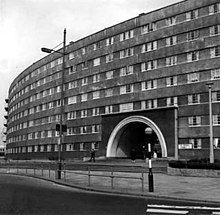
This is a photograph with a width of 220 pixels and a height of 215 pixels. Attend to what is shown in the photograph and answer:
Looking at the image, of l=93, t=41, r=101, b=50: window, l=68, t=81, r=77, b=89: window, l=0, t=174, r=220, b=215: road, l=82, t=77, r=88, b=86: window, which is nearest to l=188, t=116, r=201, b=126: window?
l=93, t=41, r=101, b=50: window

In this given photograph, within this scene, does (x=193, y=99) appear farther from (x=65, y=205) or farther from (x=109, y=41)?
(x=65, y=205)

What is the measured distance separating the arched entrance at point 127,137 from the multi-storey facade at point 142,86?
14cm

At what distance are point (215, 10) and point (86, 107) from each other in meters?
26.6

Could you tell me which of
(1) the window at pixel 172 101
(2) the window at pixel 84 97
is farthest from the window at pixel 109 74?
(1) the window at pixel 172 101

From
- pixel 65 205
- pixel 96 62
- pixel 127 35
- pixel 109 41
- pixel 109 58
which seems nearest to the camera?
pixel 65 205

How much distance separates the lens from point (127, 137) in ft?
180

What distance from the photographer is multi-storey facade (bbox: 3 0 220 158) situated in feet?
144

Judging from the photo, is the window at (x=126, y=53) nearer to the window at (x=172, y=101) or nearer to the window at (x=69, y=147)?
the window at (x=172, y=101)

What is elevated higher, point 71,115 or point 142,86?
point 142,86

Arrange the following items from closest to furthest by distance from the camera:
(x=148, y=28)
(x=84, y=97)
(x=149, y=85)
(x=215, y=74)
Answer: (x=215, y=74), (x=149, y=85), (x=148, y=28), (x=84, y=97)

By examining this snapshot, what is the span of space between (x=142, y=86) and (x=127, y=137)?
8852 millimetres

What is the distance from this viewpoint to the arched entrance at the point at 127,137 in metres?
50.6

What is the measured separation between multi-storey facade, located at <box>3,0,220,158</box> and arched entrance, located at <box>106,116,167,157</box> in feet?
0.47

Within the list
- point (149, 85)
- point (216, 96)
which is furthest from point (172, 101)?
point (216, 96)
